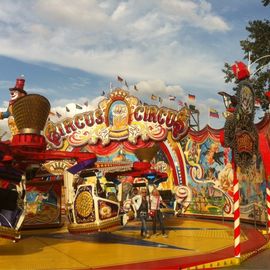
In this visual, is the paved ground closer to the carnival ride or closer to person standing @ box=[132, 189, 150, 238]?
person standing @ box=[132, 189, 150, 238]

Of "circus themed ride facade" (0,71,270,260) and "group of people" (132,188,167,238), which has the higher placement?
"circus themed ride facade" (0,71,270,260)

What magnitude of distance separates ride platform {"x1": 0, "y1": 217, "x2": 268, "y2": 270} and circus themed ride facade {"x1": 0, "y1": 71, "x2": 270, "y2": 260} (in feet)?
2.33

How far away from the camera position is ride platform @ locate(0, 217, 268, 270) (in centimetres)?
858

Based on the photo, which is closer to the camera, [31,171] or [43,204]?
[31,171]

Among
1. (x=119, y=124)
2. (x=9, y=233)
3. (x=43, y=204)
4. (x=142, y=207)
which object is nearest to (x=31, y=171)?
(x=142, y=207)

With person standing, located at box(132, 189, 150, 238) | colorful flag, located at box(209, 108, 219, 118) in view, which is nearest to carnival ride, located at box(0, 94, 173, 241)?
person standing, located at box(132, 189, 150, 238)

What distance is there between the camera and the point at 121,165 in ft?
50.9

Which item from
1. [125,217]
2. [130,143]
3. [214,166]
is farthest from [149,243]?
[130,143]

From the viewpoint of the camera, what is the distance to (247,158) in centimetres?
973

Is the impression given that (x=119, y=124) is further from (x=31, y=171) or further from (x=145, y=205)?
(x=145, y=205)

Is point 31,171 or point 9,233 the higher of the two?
point 31,171

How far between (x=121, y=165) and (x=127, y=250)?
531cm

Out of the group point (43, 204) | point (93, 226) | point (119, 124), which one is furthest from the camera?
point (119, 124)

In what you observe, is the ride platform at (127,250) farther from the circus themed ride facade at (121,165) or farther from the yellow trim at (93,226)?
the circus themed ride facade at (121,165)
